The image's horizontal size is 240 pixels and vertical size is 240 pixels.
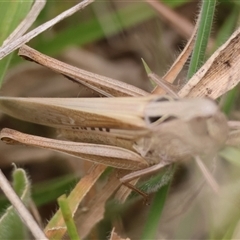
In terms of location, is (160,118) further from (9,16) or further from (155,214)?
(9,16)

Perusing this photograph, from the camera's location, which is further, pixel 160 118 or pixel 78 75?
pixel 78 75

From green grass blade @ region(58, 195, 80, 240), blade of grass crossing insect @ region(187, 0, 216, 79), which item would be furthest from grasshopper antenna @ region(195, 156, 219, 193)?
green grass blade @ region(58, 195, 80, 240)

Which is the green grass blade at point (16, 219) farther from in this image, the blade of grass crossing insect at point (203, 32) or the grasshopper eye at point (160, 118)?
the blade of grass crossing insect at point (203, 32)

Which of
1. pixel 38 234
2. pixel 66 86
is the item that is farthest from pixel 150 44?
pixel 38 234

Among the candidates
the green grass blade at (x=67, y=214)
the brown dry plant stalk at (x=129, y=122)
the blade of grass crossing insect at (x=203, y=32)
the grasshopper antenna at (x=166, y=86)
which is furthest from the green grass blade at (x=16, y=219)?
the blade of grass crossing insect at (x=203, y=32)

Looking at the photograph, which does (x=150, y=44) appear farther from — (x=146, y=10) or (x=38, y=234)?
(x=38, y=234)

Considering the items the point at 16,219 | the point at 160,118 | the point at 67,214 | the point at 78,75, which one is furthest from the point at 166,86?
the point at 16,219
